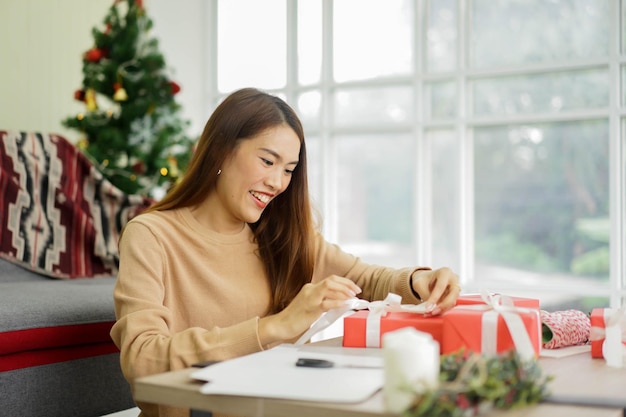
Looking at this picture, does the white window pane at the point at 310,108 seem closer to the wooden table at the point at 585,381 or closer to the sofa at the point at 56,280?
the sofa at the point at 56,280

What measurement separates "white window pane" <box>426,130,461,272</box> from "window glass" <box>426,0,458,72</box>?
409mm

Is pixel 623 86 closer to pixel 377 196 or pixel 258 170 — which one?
pixel 377 196

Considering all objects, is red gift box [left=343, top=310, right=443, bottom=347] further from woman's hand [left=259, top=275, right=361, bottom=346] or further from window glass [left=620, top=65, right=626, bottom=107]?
window glass [left=620, top=65, right=626, bottom=107]

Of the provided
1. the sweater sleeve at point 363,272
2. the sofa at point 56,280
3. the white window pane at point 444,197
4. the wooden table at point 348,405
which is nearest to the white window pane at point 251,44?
the white window pane at point 444,197

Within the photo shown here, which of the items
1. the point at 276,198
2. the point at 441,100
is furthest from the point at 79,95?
the point at 276,198

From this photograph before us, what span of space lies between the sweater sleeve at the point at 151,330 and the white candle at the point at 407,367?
49 cm

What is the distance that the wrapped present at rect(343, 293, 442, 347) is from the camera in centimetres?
147

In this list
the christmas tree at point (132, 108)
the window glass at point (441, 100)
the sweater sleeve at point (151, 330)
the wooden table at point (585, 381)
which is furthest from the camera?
the window glass at point (441, 100)

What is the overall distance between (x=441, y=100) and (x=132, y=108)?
5.95 feet

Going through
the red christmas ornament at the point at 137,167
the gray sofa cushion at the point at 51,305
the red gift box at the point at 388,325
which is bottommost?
the gray sofa cushion at the point at 51,305

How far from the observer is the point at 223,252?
1.92m

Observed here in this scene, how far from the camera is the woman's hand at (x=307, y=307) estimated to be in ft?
4.67

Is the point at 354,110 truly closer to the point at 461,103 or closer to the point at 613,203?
the point at 461,103

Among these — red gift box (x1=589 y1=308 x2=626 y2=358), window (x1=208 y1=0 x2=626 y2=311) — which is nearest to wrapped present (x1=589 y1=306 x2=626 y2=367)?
red gift box (x1=589 y1=308 x2=626 y2=358)
